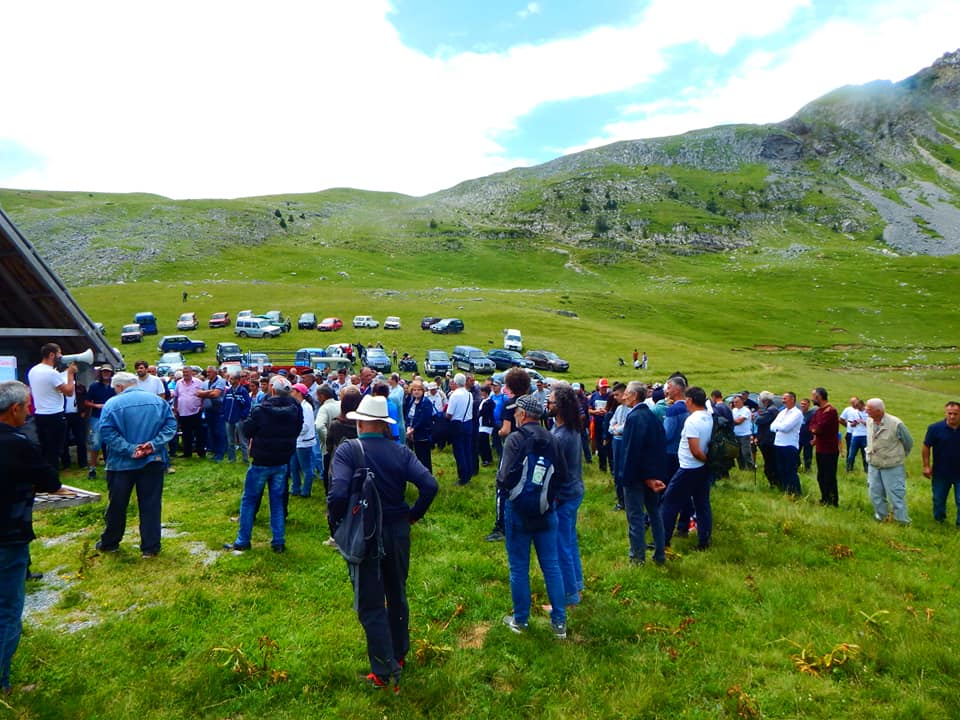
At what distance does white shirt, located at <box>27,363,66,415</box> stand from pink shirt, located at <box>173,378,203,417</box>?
392 cm

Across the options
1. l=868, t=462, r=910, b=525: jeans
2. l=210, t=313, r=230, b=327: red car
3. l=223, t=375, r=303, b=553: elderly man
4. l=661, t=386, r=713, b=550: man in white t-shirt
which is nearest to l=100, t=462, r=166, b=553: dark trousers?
l=223, t=375, r=303, b=553: elderly man

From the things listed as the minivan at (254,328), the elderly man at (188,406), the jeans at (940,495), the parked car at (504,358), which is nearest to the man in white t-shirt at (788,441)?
the jeans at (940,495)

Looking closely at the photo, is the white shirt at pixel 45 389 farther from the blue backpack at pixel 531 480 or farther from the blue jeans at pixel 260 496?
the blue backpack at pixel 531 480

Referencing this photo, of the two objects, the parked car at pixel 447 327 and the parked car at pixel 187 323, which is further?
the parked car at pixel 447 327

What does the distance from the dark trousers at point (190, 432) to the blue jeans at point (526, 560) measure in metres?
12.1

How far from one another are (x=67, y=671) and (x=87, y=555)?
292 cm

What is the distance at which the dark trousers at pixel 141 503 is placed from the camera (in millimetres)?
7125

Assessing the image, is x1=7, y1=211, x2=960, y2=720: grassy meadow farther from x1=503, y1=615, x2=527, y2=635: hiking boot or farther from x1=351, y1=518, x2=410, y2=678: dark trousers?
x1=351, y1=518, x2=410, y2=678: dark trousers

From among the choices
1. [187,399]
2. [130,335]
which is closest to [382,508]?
Result: [187,399]

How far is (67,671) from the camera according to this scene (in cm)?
480

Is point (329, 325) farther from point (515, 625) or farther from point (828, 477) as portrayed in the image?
point (515, 625)

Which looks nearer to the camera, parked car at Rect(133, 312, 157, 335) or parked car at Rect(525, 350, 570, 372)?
parked car at Rect(525, 350, 570, 372)

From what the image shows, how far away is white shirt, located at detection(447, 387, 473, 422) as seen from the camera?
39.1ft

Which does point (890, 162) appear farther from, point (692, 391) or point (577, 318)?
point (692, 391)
